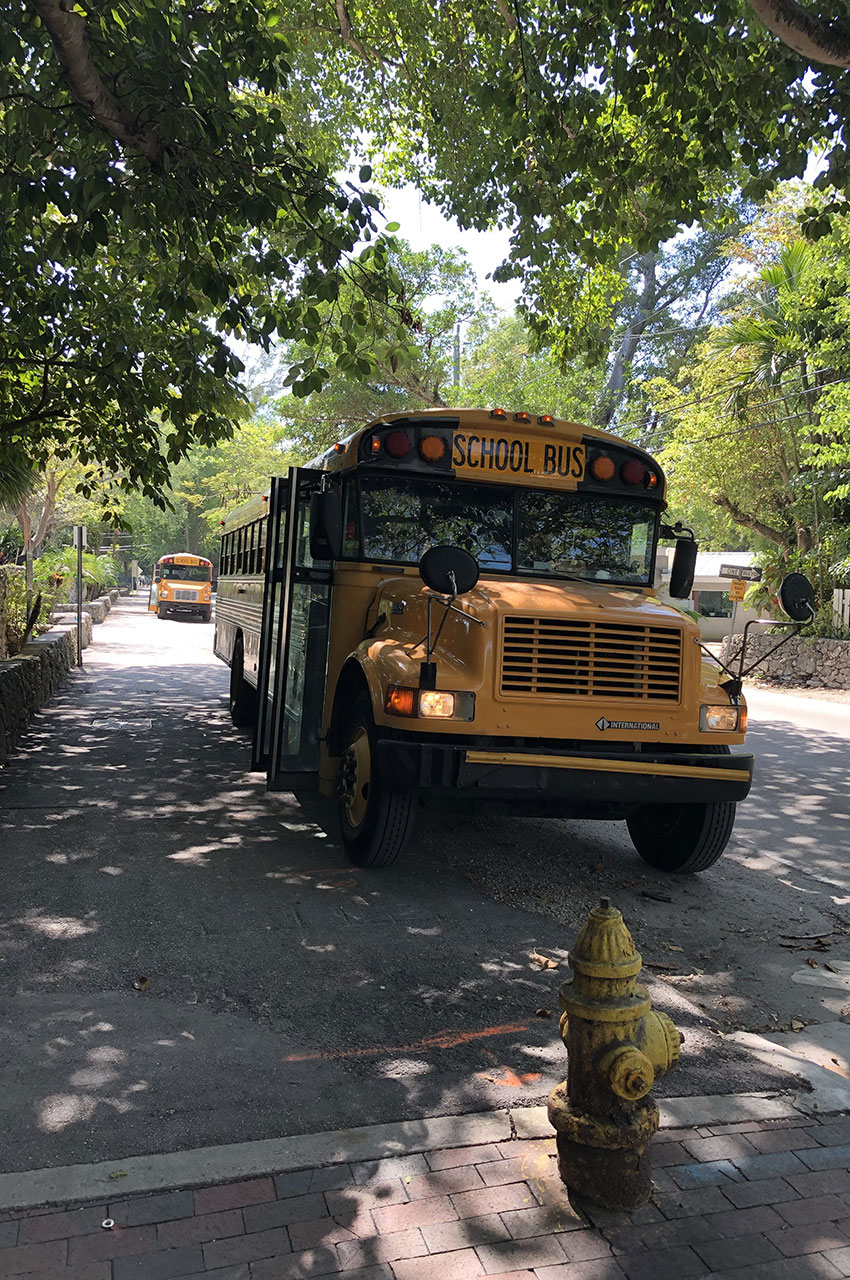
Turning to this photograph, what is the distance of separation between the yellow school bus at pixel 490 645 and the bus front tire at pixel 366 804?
2 centimetres

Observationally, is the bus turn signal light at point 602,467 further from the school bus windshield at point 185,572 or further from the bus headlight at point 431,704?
the school bus windshield at point 185,572

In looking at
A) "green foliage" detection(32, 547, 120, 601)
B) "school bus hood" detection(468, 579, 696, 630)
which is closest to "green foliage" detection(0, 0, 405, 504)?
"school bus hood" detection(468, 579, 696, 630)

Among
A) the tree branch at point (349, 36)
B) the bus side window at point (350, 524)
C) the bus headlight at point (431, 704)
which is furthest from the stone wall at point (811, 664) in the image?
the bus headlight at point (431, 704)

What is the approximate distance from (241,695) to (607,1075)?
8.92 meters

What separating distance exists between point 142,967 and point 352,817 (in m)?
1.70

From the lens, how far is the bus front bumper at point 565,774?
482cm

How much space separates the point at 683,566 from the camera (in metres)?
6.74

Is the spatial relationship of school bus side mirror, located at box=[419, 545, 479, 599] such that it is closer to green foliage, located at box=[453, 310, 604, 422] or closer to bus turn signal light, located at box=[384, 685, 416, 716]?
bus turn signal light, located at box=[384, 685, 416, 716]

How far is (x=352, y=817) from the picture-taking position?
18.7ft

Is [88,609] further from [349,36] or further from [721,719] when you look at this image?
[721,719]

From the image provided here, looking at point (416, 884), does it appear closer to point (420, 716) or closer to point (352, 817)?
point (352, 817)

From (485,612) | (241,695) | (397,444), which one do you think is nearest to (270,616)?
(397,444)

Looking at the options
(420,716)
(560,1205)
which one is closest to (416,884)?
(420,716)

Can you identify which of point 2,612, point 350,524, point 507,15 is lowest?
point 2,612
